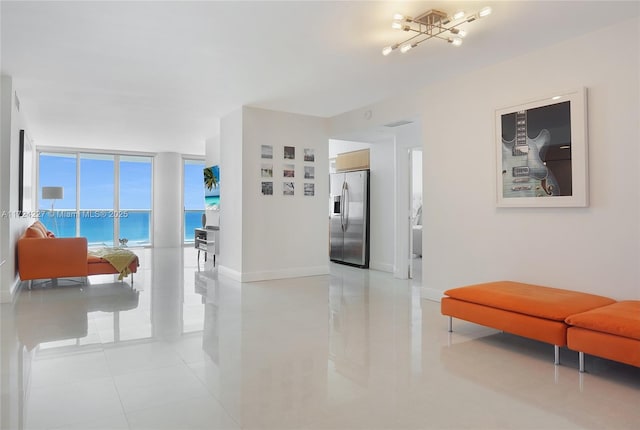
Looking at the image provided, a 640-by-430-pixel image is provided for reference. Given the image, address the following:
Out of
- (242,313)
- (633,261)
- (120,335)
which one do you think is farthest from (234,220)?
(633,261)

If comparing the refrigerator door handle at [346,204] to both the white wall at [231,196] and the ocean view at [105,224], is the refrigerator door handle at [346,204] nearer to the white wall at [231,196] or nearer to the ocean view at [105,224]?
the white wall at [231,196]

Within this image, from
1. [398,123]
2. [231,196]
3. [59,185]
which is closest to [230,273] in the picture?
[231,196]

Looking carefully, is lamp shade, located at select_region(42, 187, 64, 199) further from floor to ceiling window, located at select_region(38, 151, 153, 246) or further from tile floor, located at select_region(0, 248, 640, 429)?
tile floor, located at select_region(0, 248, 640, 429)

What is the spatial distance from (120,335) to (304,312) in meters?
1.81

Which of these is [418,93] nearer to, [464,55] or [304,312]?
[464,55]

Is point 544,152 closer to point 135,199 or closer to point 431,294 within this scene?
point 431,294

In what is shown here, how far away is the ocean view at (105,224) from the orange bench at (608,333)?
11.7m

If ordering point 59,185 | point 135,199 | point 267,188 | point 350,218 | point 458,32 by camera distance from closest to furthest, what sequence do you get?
point 458,32, point 267,188, point 350,218, point 59,185, point 135,199

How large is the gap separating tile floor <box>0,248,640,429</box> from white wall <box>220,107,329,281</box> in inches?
69.7

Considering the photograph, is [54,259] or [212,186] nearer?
[54,259]

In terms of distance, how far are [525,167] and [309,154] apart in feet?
12.3

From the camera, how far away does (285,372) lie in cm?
289

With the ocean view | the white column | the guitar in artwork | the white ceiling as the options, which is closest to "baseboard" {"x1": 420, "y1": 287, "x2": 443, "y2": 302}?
the guitar in artwork

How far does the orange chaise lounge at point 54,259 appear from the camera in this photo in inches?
224
